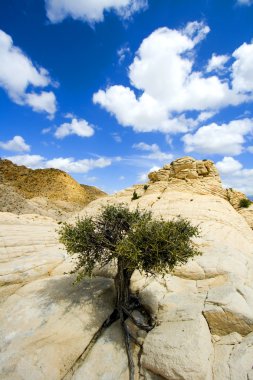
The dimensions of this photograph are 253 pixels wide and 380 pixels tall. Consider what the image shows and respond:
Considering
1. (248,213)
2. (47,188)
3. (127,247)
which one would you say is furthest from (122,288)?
(47,188)

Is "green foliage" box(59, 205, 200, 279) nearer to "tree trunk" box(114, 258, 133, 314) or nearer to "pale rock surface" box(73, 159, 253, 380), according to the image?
"tree trunk" box(114, 258, 133, 314)

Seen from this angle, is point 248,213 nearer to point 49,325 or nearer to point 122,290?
point 122,290

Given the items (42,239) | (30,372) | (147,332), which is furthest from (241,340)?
(42,239)

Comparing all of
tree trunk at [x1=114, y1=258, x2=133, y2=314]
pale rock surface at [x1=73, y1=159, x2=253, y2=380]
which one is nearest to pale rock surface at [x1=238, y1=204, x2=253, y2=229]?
pale rock surface at [x1=73, y1=159, x2=253, y2=380]

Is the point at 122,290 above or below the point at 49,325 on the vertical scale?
above

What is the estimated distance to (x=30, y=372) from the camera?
15766 millimetres

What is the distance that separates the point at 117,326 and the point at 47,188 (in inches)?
4243

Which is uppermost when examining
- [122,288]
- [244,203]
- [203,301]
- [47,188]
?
[47,188]

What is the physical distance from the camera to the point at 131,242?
685 inches

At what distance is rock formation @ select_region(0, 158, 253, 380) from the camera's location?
15.7 m

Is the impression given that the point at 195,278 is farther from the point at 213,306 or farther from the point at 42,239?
the point at 42,239

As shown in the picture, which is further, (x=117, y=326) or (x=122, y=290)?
(x=122, y=290)

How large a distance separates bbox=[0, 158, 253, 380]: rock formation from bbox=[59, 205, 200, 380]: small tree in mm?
1210

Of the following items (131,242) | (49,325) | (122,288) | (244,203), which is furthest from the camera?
(244,203)
